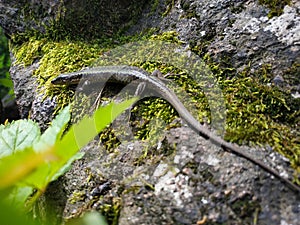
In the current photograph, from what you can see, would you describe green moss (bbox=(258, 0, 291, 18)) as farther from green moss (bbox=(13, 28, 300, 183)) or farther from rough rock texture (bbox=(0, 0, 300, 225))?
green moss (bbox=(13, 28, 300, 183))

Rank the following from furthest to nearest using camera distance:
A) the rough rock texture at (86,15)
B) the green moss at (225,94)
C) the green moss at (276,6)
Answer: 1. the rough rock texture at (86,15)
2. the green moss at (276,6)
3. the green moss at (225,94)

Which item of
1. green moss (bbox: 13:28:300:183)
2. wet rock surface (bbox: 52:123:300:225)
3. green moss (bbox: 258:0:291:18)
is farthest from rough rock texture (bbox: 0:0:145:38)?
wet rock surface (bbox: 52:123:300:225)

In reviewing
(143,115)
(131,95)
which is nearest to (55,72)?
(131,95)

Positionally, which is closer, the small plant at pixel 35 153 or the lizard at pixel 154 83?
the small plant at pixel 35 153

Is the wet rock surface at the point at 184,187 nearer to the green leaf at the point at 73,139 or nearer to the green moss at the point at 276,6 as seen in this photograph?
the green leaf at the point at 73,139

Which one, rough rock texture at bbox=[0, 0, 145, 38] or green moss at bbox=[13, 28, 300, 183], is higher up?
rough rock texture at bbox=[0, 0, 145, 38]

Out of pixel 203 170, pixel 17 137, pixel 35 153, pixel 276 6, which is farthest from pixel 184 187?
pixel 276 6

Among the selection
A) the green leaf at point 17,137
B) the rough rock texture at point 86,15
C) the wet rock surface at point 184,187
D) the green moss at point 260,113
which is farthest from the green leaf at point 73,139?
the rough rock texture at point 86,15
